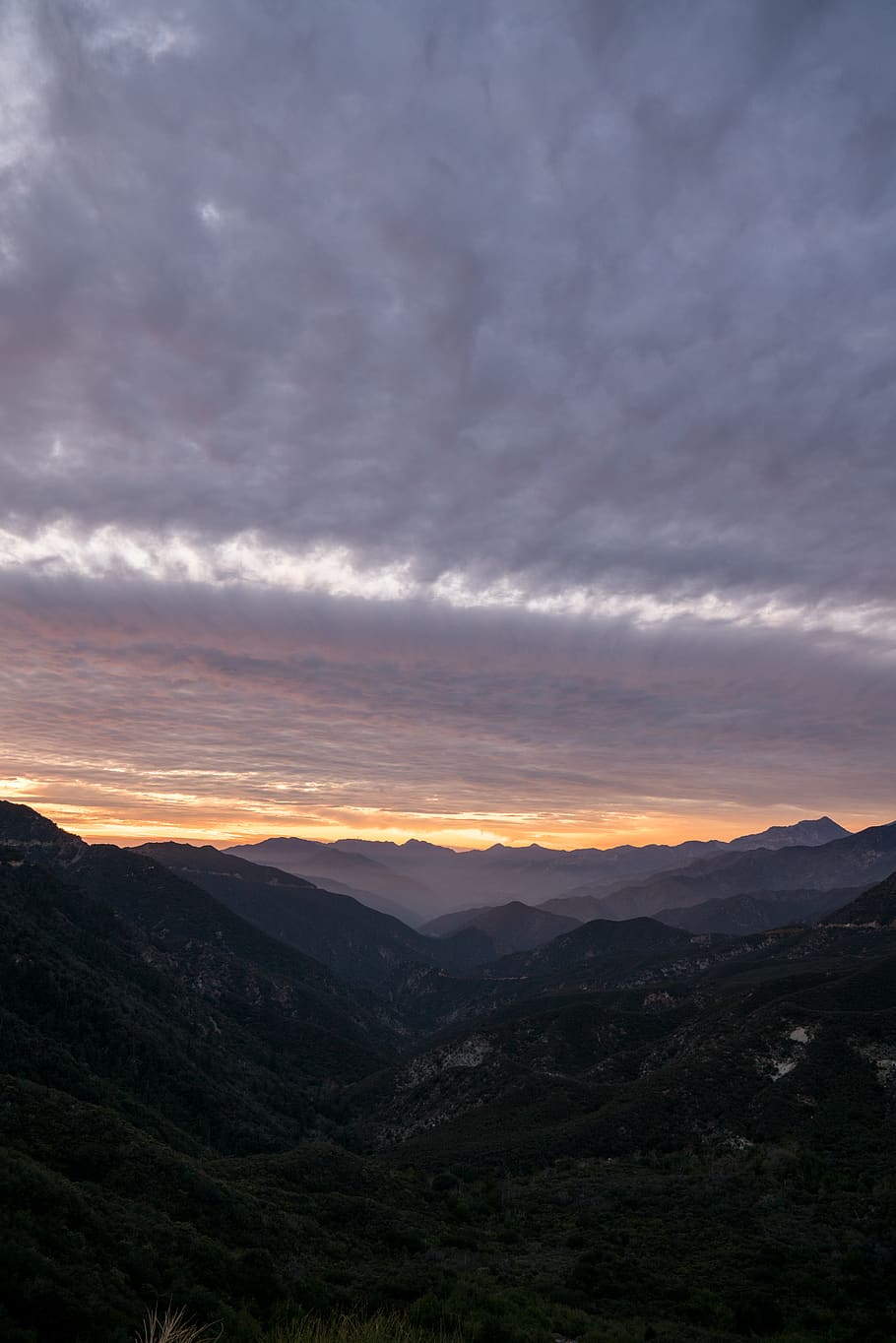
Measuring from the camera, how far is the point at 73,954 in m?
90.6

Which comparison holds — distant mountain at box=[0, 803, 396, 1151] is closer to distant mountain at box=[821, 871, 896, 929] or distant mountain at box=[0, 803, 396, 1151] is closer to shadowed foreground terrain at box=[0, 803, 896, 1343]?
shadowed foreground terrain at box=[0, 803, 896, 1343]

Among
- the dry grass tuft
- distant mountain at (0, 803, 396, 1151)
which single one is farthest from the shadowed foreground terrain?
the dry grass tuft

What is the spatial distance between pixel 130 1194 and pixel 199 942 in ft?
449

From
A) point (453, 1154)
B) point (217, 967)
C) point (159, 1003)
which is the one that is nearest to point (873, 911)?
point (453, 1154)

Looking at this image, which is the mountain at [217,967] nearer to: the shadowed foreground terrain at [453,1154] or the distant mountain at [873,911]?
the shadowed foreground terrain at [453,1154]

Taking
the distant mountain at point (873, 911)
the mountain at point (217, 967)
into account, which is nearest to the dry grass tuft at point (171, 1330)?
the mountain at point (217, 967)

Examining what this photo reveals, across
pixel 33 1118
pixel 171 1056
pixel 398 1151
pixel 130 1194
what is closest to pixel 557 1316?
pixel 130 1194

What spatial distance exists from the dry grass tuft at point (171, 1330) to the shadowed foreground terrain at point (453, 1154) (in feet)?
2.36

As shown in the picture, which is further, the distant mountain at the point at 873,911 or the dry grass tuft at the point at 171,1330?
the distant mountain at the point at 873,911

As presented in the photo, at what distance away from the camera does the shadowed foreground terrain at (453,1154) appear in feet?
70.0

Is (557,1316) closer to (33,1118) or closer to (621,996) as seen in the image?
(33,1118)

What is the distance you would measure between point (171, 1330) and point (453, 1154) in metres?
60.5

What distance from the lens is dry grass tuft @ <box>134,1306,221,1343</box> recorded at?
10.2 meters

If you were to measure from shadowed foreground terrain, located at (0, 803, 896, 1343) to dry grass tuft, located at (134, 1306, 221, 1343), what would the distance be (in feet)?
2.36
